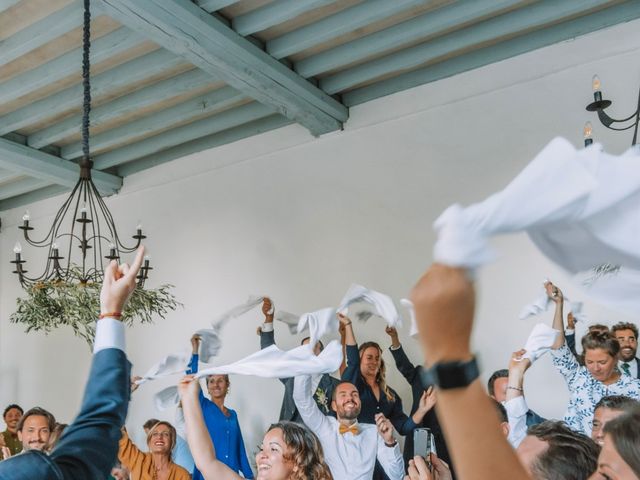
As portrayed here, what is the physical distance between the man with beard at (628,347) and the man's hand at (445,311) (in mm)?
3666

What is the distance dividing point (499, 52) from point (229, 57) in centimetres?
191

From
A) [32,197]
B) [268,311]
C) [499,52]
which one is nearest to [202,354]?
[268,311]

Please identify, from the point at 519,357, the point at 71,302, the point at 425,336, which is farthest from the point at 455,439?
the point at 71,302

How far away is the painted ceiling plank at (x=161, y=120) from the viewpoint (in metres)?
5.54

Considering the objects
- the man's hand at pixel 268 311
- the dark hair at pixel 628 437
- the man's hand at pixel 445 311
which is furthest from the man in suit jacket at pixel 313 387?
the man's hand at pixel 445 311

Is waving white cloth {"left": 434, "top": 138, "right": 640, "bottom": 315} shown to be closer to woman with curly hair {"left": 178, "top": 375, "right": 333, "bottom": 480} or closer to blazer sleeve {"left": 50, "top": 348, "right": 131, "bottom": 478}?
blazer sleeve {"left": 50, "top": 348, "right": 131, "bottom": 478}

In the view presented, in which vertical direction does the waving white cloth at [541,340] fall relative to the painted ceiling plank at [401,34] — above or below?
below

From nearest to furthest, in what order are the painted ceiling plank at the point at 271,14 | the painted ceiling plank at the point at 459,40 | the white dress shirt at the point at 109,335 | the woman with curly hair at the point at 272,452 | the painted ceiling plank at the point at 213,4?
the white dress shirt at the point at 109,335 → the woman with curly hair at the point at 272,452 → the painted ceiling plank at the point at 213,4 → the painted ceiling plank at the point at 271,14 → the painted ceiling plank at the point at 459,40

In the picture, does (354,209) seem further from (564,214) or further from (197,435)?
(564,214)

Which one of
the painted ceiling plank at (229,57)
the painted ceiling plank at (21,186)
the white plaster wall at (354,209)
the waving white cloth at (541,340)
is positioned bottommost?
the waving white cloth at (541,340)

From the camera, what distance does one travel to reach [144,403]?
6461mm

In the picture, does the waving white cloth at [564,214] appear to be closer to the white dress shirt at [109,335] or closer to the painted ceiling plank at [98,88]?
the white dress shirt at [109,335]

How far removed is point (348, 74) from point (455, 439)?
492 cm

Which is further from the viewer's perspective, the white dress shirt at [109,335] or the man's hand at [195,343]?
the man's hand at [195,343]
